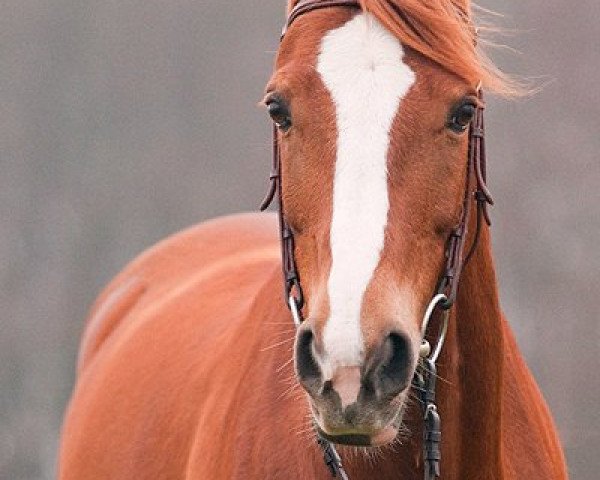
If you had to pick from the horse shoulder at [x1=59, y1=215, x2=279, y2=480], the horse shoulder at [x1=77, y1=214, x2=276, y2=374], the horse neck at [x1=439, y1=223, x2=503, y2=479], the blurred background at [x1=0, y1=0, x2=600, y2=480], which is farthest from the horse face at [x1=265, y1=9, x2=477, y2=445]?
the blurred background at [x1=0, y1=0, x2=600, y2=480]

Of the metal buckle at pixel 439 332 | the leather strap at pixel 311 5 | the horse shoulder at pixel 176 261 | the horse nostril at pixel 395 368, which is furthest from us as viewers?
the horse shoulder at pixel 176 261

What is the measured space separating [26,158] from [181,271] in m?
7.12

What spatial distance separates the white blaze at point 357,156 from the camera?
8.25ft

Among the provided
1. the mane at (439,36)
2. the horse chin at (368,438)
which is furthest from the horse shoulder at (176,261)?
the horse chin at (368,438)

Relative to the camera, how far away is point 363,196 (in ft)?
8.70

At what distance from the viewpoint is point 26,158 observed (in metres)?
12.2

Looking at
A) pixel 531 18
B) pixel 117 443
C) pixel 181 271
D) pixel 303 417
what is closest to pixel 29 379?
pixel 531 18

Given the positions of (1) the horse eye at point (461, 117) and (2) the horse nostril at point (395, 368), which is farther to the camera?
(1) the horse eye at point (461, 117)

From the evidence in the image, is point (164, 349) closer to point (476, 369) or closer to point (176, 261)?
point (176, 261)

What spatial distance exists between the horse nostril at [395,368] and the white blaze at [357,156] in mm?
57

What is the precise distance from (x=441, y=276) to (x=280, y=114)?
0.48 metres

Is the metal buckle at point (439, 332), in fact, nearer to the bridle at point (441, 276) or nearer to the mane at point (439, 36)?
the bridle at point (441, 276)

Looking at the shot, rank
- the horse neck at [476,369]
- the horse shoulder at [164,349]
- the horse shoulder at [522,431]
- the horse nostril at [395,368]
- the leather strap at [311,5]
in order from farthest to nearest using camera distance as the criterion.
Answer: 1. the horse shoulder at [164,349]
2. the horse shoulder at [522,431]
3. the horse neck at [476,369]
4. the leather strap at [311,5]
5. the horse nostril at [395,368]

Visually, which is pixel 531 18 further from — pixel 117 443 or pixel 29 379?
pixel 117 443
